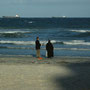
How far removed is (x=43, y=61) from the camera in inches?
669

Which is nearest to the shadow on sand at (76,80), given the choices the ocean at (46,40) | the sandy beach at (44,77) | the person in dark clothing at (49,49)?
the sandy beach at (44,77)

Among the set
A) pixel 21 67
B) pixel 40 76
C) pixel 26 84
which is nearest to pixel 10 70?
pixel 21 67

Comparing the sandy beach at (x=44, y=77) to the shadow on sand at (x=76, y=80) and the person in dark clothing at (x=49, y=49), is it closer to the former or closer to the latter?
the shadow on sand at (x=76, y=80)

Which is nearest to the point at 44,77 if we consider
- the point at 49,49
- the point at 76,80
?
the point at 76,80

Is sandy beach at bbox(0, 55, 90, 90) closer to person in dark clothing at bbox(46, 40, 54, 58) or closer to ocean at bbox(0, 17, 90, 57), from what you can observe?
person in dark clothing at bbox(46, 40, 54, 58)

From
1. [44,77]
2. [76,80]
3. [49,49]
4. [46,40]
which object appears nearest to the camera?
[76,80]

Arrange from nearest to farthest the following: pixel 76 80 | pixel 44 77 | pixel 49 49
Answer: pixel 76 80 < pixel 44 77 < pixel 49 49

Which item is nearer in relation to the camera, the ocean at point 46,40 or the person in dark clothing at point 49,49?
the person in dark clothing at point 49,49

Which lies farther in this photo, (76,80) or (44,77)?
(44,77)

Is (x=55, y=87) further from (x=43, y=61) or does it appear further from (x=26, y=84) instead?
(x=43, y=61)

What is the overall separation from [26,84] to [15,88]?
2.21 ft

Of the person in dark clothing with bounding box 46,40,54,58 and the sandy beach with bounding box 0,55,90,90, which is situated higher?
the person in dark clothing with bounding box 46,40,54,58

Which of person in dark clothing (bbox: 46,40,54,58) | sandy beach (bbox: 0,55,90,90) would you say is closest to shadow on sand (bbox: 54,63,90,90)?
sandy beach (bbox: 0,55,90,90)

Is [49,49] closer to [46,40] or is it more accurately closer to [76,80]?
[76,80]
